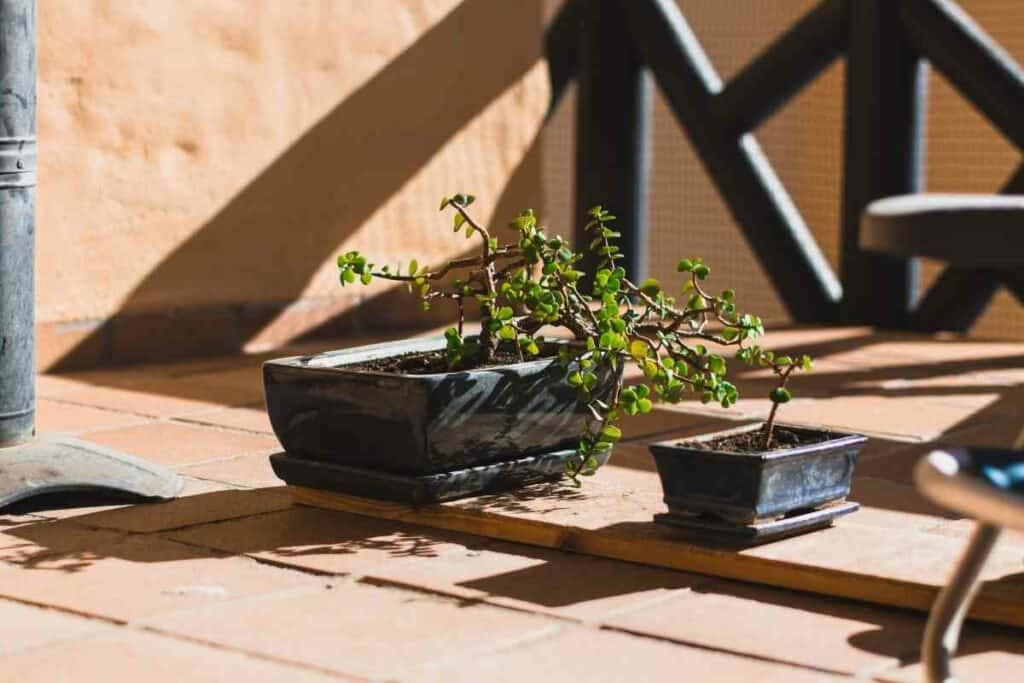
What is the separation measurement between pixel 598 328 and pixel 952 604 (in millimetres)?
1217

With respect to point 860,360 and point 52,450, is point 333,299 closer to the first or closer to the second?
point 860,360

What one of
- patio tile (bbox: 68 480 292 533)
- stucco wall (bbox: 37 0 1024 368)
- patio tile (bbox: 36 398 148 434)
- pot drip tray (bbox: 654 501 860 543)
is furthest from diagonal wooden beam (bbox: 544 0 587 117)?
pot drip tray (bbox: 654 501 860 543)

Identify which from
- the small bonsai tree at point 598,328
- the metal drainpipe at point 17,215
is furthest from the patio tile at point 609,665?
the metal drainpipe at point 17,215

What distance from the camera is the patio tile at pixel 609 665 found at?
2.08 meters

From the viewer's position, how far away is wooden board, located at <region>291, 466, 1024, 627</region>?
94.2 inches

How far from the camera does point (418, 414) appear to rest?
2.75m

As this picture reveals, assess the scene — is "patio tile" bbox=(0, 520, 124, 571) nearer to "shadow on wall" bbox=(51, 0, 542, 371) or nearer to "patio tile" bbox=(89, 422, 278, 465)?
"patio tile" bbox=(89, 422, 278, 465)

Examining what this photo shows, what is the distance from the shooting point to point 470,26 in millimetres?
5605

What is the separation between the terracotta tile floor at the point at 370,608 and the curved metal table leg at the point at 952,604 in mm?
384

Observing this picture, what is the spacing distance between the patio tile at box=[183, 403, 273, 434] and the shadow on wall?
0.81 metres

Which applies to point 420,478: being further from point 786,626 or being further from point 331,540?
point 786,626

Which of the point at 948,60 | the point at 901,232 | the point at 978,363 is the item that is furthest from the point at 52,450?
the point at 948,60

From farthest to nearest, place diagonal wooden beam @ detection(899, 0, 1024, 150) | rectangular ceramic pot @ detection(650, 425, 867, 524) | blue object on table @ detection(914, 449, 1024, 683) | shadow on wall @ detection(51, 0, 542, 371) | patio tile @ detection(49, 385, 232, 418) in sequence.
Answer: diagonal wooden beam @ detection(899, 0, 1024, 150), shadow on wall @ detection(51, 0, 542, 371), patio tile @ detection(49, 385, 232, 418), rectangular ceramic pot @ detection(650, 425, 867, 524), blue object on table @ detection(914, 449, 1024, 683)

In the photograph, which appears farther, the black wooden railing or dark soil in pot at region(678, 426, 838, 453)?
the black wooden railing
